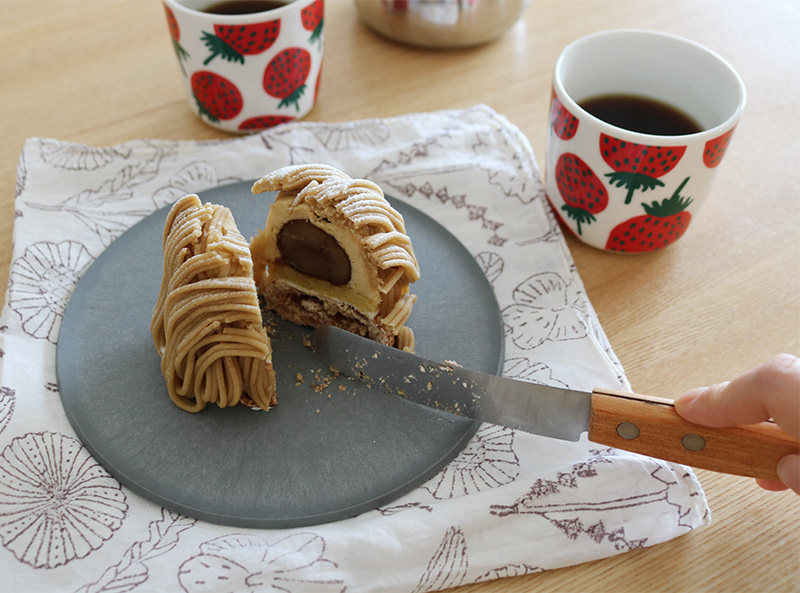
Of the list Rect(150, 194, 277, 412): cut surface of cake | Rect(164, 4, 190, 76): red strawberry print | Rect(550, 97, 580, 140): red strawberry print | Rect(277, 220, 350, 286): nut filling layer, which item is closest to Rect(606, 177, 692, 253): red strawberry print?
Rect(550, 97, 580, 140): red strawberry print

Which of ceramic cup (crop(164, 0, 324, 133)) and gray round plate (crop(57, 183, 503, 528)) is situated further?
ceramic cup (crop(164, 0, 324, 133))

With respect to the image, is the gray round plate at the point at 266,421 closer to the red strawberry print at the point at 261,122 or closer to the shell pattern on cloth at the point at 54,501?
the shell pattern on cloth at the point at 54,501

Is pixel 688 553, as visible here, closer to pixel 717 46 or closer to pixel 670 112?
pixel 670 112

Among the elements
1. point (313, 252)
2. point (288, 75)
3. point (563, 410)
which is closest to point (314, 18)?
point (288, 75)

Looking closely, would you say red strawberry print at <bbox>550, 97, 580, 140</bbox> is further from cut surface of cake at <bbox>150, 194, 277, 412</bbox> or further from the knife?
cut surface of cake at <bbox>150, 194, 277, 412</bbox>

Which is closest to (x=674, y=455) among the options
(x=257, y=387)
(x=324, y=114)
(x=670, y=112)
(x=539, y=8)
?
(x=257, y=387)

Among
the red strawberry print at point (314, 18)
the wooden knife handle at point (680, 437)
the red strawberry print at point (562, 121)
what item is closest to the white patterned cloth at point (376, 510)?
the wooden knife handle at point (680, 437)

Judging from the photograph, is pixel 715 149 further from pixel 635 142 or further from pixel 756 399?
pixel 756 399
